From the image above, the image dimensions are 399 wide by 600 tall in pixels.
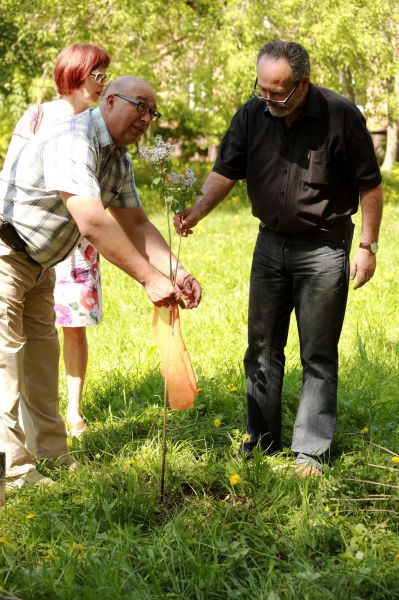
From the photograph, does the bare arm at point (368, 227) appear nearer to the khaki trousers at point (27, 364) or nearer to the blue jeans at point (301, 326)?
the blue jeans at point (301, 326)

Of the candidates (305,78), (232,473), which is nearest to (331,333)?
(232,473)

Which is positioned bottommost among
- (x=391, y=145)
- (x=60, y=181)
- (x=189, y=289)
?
(x=189, y=289)

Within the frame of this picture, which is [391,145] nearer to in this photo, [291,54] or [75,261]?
[75,261]

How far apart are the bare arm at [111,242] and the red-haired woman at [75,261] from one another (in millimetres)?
1100

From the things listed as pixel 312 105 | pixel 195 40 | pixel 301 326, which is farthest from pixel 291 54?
pixel 195 40

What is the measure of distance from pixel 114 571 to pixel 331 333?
174 centimetres

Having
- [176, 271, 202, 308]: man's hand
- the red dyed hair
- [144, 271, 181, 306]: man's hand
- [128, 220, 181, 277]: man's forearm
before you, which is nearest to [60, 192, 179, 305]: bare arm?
[144, 271, 181, 306]: man's hand

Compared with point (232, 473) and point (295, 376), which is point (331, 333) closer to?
point (232, 473)

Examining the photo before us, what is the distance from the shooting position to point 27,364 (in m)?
4.79

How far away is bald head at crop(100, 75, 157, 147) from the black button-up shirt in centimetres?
74

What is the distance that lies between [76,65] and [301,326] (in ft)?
6.33

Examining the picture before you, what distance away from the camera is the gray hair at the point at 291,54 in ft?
13.6

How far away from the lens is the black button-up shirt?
14.2ft

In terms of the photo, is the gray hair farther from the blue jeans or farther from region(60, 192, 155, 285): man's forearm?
region(60, 192, 155, 285): man's forearm
